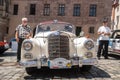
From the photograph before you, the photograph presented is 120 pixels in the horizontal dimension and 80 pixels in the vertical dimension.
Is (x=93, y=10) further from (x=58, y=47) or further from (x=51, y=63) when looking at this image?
(x=51, y=63)

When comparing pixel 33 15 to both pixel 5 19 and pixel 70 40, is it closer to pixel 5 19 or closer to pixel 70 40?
pixel 5 19

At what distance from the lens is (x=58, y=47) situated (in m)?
8.55

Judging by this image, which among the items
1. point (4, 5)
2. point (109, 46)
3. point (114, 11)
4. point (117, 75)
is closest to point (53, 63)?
point (117, 75)

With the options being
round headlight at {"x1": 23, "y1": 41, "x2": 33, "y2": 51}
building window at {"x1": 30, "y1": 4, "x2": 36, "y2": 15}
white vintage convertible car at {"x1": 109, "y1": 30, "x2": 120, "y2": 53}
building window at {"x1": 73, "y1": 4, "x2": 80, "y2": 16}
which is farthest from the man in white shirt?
building window at {"x1": 30, "y1": 4, "x2": 36, "y2": 15}

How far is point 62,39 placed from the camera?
8648mm

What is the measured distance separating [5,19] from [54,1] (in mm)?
7159

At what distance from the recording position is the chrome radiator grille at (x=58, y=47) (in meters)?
8.54

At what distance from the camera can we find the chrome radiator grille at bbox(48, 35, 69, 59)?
8.54 meters

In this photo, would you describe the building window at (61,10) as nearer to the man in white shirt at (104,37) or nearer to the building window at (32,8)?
the building window at (32,8)

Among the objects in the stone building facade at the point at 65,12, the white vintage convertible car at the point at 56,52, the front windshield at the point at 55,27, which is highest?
the stone building facade at the point at 65,12

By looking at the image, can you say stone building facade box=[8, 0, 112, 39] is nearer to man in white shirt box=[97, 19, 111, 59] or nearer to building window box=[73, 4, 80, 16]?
building window box=[73, 4, 80, 16]

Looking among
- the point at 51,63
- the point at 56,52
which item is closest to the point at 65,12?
the point at 56,52

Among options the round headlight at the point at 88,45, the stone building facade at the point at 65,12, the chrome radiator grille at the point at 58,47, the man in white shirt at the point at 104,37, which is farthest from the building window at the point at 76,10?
the chrome radiator grille at the point at 58,47

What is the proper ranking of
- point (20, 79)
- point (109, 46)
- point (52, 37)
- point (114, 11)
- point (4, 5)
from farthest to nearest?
point (114, 11), point (4, 5), point (109, 46), point (52, 37), point (20, 79)
